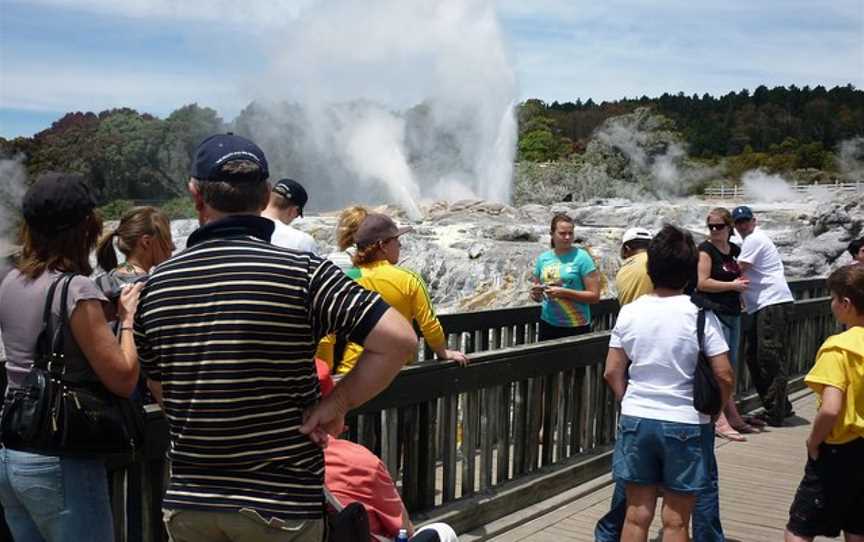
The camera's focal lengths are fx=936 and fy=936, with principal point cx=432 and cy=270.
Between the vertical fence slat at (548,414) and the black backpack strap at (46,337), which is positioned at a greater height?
the black backpack strap at (46,337)

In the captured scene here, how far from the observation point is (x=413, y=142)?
233 feet

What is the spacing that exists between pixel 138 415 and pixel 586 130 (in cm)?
11014

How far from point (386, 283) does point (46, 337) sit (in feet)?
7.16

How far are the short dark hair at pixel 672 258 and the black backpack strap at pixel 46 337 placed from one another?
242 cm

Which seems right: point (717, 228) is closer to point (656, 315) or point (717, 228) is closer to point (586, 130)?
point (656, 315)

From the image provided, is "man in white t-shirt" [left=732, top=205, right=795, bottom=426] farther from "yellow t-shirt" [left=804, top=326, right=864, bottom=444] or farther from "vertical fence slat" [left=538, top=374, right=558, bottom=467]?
"yellow t-shirt" [left=804, top=326, right=864, bottom=444]

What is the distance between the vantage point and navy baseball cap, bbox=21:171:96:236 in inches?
112

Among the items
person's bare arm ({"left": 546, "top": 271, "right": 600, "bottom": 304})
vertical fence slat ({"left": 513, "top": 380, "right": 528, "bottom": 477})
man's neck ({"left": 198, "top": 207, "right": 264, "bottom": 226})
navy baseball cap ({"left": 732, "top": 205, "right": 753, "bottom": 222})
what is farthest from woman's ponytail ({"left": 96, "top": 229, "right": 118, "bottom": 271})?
navy baseball cap ({"left": 732, "top": 205, "right": 753, "bottom": 222})

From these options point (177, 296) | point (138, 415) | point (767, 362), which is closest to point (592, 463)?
point (767, 362)

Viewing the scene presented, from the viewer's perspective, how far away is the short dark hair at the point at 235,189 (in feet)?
7.65

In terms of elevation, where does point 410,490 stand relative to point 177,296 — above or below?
below

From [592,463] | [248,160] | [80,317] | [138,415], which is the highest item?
[248,160]

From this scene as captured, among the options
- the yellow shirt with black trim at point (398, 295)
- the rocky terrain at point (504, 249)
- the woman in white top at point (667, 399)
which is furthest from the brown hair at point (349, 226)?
the rocky terrain at point (504, 249)

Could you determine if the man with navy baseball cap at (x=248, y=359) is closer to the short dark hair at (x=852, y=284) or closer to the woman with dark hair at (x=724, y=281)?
the short dark hair at (x=852, y=284)
